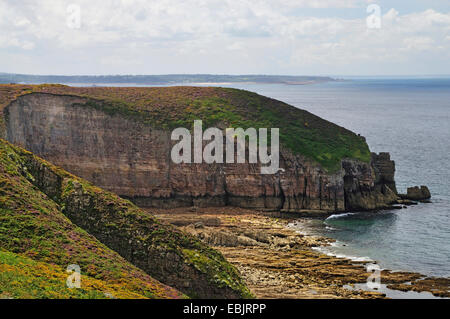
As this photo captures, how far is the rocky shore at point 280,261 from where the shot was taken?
163ft

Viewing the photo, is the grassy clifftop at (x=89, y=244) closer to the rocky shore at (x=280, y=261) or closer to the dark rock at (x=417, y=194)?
the rocky shore at (x=280, y=261)

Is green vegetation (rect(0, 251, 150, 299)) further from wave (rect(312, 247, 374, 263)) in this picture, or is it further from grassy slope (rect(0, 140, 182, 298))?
wave (rect(312, 247, 374, 263))

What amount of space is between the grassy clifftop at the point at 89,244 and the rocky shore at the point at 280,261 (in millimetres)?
7821

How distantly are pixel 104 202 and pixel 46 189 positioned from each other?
4.66 metres

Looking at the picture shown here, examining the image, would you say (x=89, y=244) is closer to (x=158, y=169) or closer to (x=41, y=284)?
(x=41, y=284)

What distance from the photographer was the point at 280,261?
57156 mm

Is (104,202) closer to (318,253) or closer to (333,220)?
(318,253)

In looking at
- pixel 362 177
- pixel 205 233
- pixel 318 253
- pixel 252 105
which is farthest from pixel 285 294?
pixel 252 105

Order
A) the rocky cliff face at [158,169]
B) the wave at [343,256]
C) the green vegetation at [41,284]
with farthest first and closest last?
the rocky cliff face at [158,169] < the wave at [343,256] < the green vegetation at [41,284]

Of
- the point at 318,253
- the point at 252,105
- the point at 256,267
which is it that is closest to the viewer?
the point at 256,267

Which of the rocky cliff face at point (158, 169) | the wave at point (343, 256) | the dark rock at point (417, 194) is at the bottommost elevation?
the wave at point (343, 256)

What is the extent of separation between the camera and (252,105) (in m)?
93.2

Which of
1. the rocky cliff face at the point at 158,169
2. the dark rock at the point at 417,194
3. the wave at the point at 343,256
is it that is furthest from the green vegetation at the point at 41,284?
the dark rock at the point at 417,194

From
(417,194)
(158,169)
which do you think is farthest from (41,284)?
(417,194)
